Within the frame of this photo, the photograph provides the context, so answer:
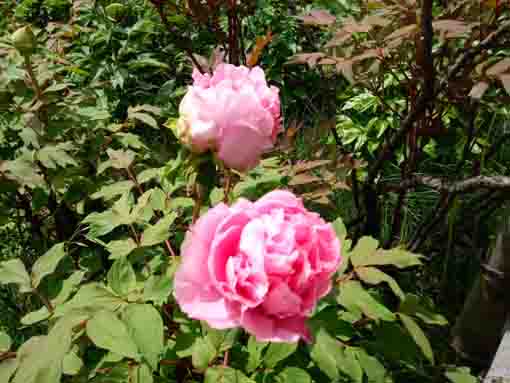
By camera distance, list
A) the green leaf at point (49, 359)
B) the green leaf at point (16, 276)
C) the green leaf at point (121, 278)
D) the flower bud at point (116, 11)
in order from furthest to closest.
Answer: the flower bud at point (116, 11)
the green leaf at point (16, 276)
the green leaf at point (121, 278)
the green leaf at point (49, 359)

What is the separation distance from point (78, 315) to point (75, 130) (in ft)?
2.70

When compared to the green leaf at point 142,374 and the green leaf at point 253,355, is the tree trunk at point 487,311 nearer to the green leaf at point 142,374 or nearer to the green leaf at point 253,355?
the green leaf at point 253,355

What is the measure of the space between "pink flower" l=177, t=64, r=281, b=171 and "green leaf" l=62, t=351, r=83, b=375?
38 cm

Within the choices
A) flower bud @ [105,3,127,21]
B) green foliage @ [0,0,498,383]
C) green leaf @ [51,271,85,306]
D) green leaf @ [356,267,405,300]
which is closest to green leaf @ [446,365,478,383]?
green foliage @ [0,0,498,383]

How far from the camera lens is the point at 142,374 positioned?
693 millimetres

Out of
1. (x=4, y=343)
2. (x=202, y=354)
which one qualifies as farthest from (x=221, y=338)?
(x=4, y=343)

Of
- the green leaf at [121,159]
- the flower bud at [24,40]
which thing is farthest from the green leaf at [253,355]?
the flower bud at [24,40]

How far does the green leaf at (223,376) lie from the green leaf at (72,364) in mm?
204

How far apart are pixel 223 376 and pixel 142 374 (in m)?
0.12

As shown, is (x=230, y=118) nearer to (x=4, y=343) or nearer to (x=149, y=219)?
(x=149, y=219)

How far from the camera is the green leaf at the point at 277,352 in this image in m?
0.71

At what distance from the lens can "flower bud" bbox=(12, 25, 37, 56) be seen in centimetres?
104

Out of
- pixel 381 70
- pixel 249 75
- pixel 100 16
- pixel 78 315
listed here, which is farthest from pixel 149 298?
pixel 100 16

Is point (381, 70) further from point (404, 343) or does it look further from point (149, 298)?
point (149, 298)
